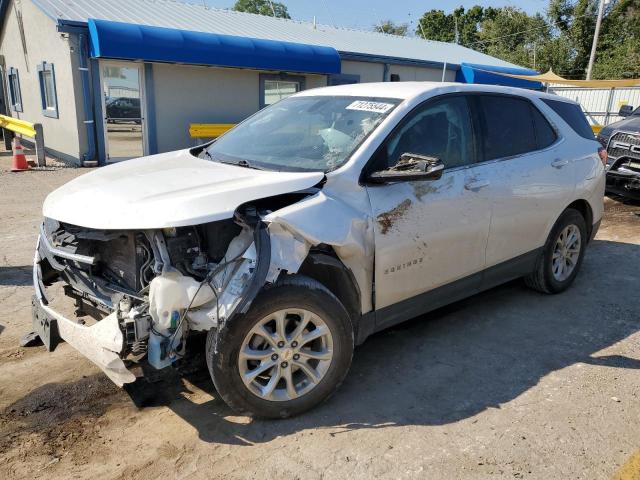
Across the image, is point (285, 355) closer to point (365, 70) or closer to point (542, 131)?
point (542, 131)

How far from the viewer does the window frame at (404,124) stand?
3383 mm

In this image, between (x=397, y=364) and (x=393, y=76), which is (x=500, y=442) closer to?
(x=397, y=364)

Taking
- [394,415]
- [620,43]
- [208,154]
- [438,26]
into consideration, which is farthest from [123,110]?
[438,26]

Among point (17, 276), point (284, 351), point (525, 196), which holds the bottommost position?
point (17, 276)

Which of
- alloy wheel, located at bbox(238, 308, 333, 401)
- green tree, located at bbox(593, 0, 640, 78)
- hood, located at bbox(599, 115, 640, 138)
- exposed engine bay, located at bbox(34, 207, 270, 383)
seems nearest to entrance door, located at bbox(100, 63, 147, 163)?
hood, located at bbox(599, 115, 640, 138)

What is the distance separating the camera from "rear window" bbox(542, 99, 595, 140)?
16.6ft

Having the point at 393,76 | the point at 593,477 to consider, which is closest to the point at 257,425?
the point at 593,477

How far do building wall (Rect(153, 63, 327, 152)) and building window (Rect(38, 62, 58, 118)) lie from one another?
8.81ft

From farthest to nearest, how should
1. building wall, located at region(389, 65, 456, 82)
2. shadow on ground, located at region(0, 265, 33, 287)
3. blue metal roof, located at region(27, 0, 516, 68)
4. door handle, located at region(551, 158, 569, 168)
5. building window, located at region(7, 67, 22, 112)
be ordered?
building wall, located at region(389, 65, 456, 82)
building window, located at region(7, 67, 22, 112)
blue metal roof, located at region(27, 0, 516, 68)
shadow on ground, located at region(0, 265, 33, 287)
door handle, located at region(551, 158, 569, 168)

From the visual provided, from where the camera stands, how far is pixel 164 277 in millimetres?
2834

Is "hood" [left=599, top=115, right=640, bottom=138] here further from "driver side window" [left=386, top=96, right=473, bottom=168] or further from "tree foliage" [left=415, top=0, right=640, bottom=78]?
"tree foliage" [left=415, top=0, right=640, bottom=78]

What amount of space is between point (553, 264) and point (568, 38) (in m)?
40.3

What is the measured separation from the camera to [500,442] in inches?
117

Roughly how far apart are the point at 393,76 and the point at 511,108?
1612 centimetres
